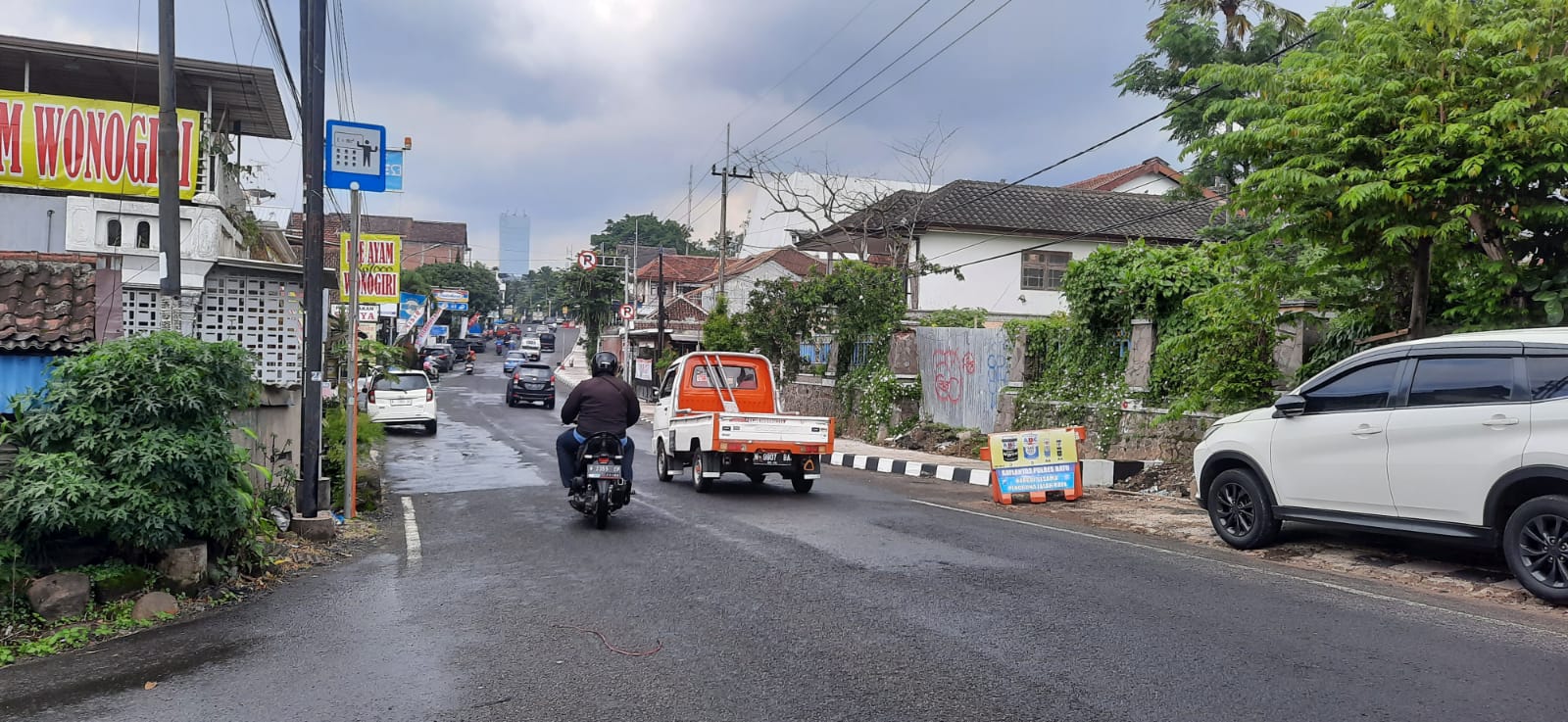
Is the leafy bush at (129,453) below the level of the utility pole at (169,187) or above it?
below

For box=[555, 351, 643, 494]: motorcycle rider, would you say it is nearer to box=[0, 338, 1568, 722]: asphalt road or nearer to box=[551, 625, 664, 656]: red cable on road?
box=[0, 338, 1568, 722]: asphalt road

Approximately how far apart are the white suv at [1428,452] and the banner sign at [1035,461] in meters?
Result: 3.66

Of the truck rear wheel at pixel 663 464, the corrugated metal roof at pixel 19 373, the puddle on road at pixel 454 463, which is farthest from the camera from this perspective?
the truck rear wheel at pixel 663 464

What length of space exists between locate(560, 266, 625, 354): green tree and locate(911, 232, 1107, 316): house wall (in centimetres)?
4299

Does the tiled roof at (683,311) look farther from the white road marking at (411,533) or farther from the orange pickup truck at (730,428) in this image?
the white road marking at (411,533)

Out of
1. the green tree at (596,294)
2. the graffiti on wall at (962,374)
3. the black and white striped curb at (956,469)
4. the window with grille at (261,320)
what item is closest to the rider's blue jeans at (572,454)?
the window with grille at (261,320)

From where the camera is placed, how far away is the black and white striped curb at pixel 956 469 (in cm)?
1473

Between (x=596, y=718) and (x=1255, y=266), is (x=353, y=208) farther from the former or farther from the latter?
(x=1255, y=266)

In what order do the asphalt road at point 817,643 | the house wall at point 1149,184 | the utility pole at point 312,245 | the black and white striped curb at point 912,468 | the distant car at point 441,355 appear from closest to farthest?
→ the asphalt road at point 817,643 → the utility pole at point 312,245 → the black and white striped curb at point 912,468 → the house wall at point 1149,184 → the distant car at point 441,355

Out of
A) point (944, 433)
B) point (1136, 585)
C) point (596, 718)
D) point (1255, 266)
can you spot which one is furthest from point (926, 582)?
point (944, 433)

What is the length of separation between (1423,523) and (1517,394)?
1155mm

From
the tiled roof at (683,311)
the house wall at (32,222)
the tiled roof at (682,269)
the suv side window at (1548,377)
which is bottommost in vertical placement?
the suv side window at (1548,377)

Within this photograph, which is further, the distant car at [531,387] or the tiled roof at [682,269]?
the tiled roof at [682,269]

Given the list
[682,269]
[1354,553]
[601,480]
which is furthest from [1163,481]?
[682,269]
